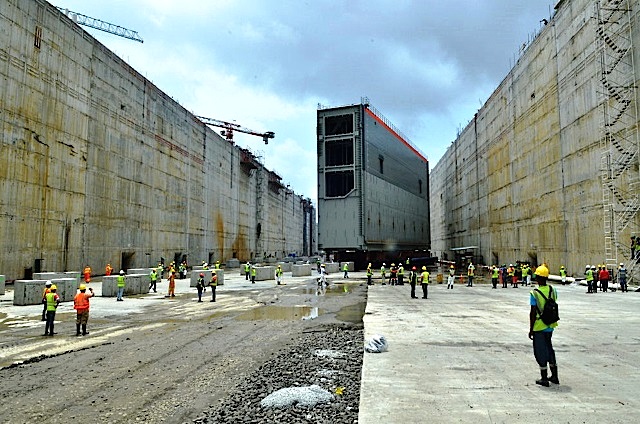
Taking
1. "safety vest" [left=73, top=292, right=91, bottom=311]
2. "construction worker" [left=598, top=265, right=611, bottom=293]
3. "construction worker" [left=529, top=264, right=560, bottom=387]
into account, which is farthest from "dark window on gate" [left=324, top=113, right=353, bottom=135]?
"construction worker" [left=529, top=264, right=560, bottom=387]

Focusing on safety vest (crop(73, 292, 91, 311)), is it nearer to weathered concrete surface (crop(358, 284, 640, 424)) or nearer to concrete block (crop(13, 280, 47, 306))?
weathered concrete surface (crop(358, 284, 640, 424))

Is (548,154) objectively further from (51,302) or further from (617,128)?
(51,302)

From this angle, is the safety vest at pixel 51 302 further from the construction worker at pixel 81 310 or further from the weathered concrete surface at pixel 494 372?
the weathered concrete surface at pixel 494 372

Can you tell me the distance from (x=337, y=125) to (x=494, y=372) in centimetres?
3868

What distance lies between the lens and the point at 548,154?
3369 centimetres

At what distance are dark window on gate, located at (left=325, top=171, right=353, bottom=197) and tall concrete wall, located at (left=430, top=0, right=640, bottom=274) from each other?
657 inches

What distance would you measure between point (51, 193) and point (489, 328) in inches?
1214

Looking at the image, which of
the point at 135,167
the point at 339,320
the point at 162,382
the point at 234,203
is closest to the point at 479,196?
the point at 234,203

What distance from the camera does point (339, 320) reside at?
14.4m

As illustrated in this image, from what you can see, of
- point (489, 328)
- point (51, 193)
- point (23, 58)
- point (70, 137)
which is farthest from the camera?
point (70, 137)

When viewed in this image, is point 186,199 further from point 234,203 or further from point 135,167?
point 234,203

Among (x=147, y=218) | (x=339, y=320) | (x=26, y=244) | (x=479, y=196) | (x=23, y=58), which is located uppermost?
(x=23, y=58)

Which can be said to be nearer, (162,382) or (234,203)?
(162,382)

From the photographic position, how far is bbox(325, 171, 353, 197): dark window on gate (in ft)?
143
